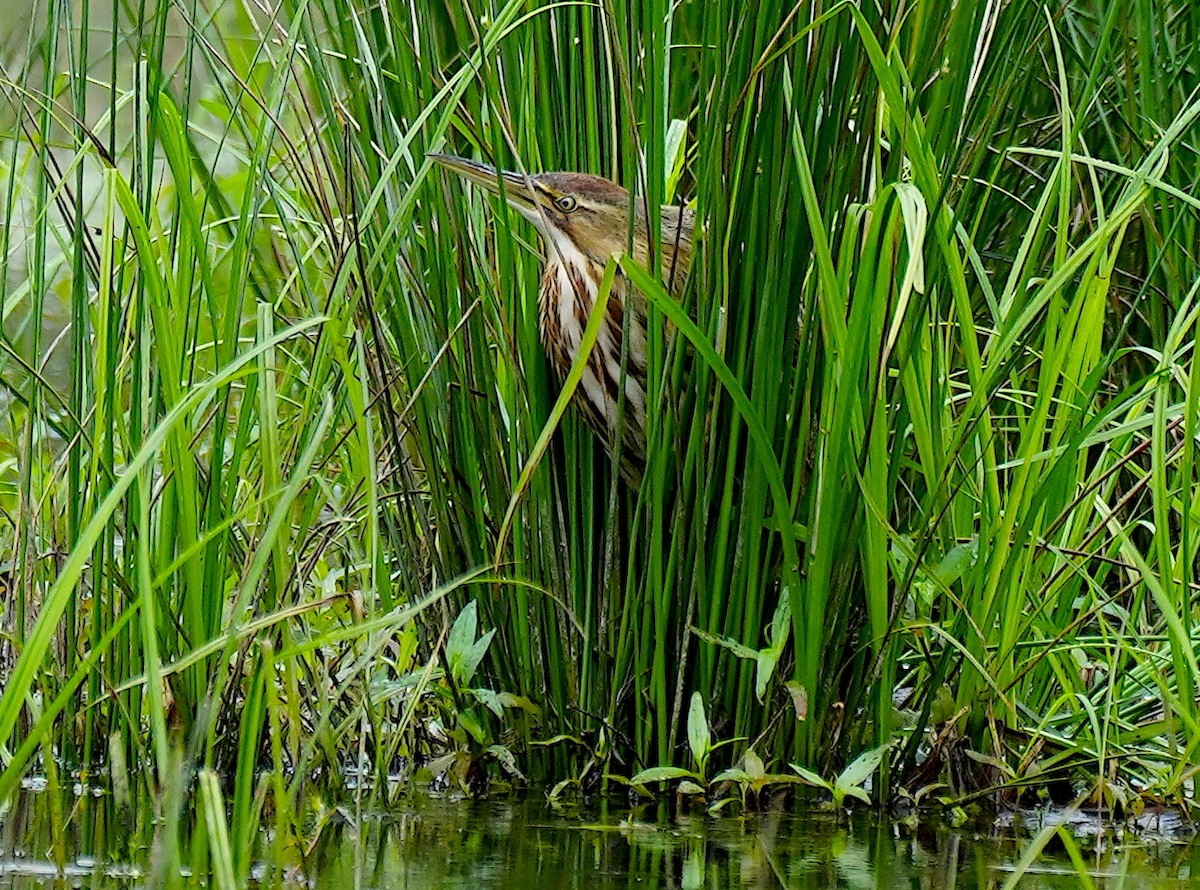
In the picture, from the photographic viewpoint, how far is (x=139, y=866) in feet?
4.95

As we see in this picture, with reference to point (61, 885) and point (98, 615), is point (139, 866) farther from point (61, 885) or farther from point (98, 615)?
point (98, 615)

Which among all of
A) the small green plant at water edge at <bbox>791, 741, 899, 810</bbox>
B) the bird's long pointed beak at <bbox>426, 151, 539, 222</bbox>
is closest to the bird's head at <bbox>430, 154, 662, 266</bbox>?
the bird's long pointed beak at <bbox>426, 151, 539, 222</bbox>

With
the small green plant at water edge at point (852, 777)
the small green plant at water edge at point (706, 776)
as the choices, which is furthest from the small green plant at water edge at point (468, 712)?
the small green plant at water edge at point (852, 777)

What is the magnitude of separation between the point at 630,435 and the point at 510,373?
150mm

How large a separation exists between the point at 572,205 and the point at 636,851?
754mm

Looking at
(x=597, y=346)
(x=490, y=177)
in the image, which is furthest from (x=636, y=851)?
(x=490, y=177)

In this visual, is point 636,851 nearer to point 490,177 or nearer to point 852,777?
point 852,777

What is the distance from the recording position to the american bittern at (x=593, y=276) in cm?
191

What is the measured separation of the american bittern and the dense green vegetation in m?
0.04

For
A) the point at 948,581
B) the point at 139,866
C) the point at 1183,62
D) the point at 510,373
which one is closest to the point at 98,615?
the point at 139,866

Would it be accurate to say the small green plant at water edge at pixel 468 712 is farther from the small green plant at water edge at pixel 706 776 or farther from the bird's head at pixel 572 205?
the bird's head at pixel 572 205

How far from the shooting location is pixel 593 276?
6.97 feet

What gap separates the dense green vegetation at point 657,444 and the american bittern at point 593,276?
4cm

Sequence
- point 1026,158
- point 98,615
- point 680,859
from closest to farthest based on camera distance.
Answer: point 680,859
point 98,615
point 1026,158
